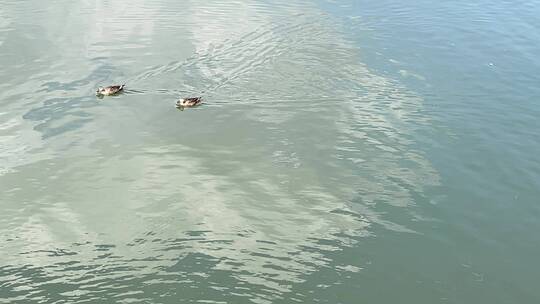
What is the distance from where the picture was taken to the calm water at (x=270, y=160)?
8711 millimetres

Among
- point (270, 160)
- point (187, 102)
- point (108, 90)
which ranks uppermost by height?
point (108, 90)

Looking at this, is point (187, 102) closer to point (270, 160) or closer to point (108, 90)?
point (108, 90)

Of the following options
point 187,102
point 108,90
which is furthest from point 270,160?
point 108,90

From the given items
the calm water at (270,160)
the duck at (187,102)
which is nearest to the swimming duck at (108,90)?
the calm water at (270,160)

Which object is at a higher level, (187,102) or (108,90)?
(108,90)

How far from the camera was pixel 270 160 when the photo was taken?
38.7 ft

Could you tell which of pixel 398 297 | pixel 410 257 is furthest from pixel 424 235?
pixel 398 297

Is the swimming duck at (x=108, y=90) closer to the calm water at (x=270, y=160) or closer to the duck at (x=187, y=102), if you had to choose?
the calm water at (x=270, y=160)

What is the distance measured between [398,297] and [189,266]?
3.21 metres

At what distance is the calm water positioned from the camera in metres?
8.71

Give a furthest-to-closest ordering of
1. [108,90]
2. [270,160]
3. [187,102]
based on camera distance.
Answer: [108,90] → [187,102] → [270,160]

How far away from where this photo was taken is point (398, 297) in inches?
326

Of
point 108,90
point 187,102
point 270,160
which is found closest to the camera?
point 270,160

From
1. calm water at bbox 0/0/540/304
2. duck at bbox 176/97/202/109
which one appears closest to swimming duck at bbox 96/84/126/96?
calm water at bbox 0/0/540/304
